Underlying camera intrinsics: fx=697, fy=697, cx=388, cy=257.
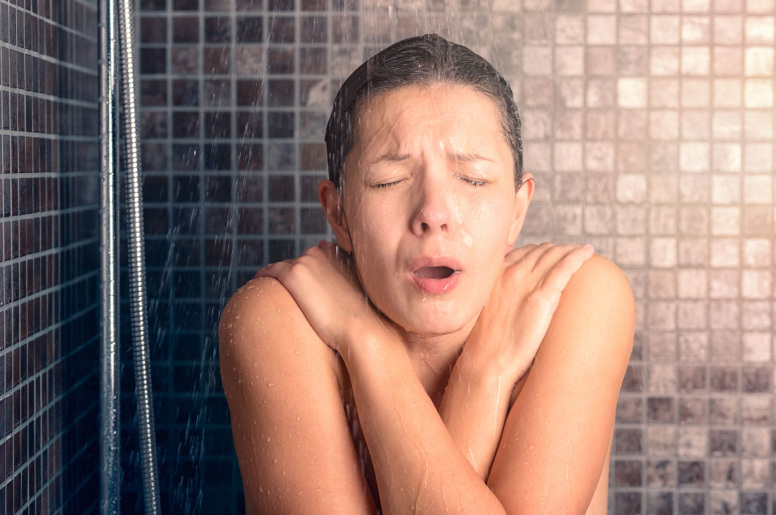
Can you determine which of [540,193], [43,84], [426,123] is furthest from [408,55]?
[540,193]

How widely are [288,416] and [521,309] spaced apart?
324 millimetres

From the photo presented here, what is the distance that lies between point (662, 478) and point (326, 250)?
100cm

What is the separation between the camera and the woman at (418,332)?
785 millimetres

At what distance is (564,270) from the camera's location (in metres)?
0.91

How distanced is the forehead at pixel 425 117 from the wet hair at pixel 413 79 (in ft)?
0.03

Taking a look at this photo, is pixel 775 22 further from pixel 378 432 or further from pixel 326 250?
pixel 378 432

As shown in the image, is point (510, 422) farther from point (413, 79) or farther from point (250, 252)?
point (250, 252)

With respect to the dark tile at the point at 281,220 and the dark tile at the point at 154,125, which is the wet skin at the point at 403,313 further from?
the dark tile at the point at 154,125

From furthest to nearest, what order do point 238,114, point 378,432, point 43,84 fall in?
1. point 238,114
2. point 43,84
3. point 378,432

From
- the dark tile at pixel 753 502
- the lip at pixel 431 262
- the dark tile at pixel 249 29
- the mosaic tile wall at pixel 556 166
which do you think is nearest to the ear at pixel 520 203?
the lip at pixel 431 262

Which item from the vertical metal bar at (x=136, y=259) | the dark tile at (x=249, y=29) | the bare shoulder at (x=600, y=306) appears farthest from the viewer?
the dark tile at (x=249, y=29)

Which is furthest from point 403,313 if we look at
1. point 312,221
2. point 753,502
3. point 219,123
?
point 753,502

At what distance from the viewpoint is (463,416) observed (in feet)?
2.81

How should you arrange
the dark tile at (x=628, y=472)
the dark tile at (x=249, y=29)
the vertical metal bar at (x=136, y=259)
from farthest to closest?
the dark tile at (x=628, y=472) < the dark tile at (x=249, y=29) < the vertical metal bar at (x=136, y=259)
